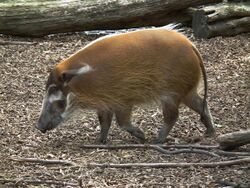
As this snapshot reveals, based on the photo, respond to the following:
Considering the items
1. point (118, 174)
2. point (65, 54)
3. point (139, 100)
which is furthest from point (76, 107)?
point (65, 54)

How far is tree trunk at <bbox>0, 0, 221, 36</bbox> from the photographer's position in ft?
27.8

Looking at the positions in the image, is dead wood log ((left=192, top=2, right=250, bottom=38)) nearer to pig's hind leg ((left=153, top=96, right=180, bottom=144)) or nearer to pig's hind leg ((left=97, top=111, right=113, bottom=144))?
pig's hind leg ((left=153, top=96, right=180, bottom=144))

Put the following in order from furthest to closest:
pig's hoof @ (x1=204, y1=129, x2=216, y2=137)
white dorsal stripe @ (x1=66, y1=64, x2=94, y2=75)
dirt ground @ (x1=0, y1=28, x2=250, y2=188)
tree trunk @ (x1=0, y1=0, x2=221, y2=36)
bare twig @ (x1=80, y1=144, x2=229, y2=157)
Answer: tree trunk @ (x1=0, y1=0, x2=221, y2=36) < pig's hoof @ (x1=204, y1=129, x2=216, y2=137) < white dorsal stripe @ (x1=66, y1=64, x2=94, y2=75) < bare twig @ (x1=80, y1=144, x2=229, y2=157) < dirt ground @ (x1=0, y1=28, x2=250, y2=188)

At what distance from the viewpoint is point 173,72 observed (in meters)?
5.24

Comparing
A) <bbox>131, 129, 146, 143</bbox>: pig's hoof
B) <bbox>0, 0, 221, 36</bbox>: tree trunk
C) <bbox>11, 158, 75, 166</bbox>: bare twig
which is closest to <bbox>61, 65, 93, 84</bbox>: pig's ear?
<bbox>131, 129, 146, 143</bbox>: pig's hoof

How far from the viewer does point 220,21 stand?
866 centimetres

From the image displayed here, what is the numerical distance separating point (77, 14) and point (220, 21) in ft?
6.10

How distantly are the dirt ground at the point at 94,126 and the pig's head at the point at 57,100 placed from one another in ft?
0.42

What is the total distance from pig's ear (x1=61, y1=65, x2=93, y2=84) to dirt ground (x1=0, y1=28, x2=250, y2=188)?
0.36 metres

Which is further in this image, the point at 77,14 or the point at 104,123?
the point at 77,14

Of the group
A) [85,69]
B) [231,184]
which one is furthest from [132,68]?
[231,184]

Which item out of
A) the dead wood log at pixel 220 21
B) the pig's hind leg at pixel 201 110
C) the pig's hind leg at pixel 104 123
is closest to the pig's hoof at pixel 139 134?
the pig's hind leg at pixel 104 123

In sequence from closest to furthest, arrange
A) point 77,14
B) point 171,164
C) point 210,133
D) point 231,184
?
point 231,184
point 171,164
point 210,133
point 77,14

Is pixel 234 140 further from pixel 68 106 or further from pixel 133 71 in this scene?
pixel 68 106
